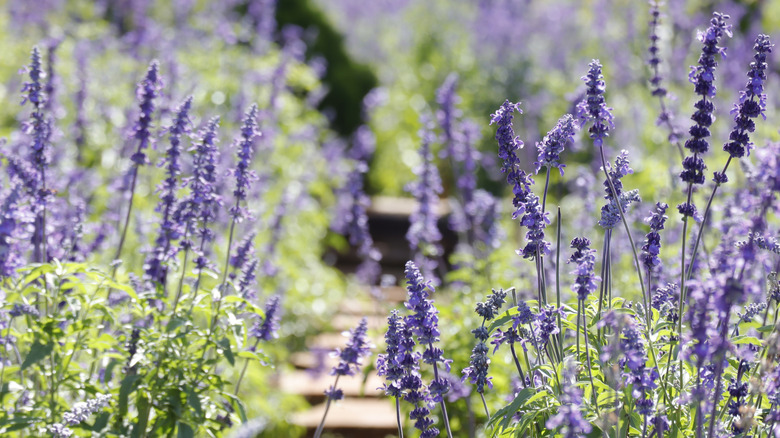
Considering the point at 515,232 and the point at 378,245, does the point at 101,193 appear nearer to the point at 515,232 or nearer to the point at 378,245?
the point at 515,232

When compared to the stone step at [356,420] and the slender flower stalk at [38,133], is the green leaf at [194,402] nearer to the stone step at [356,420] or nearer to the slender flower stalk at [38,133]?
the slender flower stalk at [38,133]

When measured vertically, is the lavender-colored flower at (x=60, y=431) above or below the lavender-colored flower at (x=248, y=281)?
below

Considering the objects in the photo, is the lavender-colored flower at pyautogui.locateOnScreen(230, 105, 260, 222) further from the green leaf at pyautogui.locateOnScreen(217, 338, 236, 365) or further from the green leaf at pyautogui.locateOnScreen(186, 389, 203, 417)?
the green leaf at pyautogui.locateOnScreen(186, 389, 203, 417)

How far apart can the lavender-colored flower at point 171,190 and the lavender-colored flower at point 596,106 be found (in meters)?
1.76

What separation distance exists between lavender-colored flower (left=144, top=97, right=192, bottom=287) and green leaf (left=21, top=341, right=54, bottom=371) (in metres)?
0.53

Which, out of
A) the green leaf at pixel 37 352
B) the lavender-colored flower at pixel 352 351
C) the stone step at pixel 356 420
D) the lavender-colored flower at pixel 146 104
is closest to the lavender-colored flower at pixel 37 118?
the lavender-colored flower at pixel 146 104

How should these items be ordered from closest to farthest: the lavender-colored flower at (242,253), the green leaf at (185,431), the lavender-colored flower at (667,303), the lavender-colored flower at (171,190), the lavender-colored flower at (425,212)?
the lavender-colored flower at (667,303) → the green leaf at (185,431) → the lavender-colored flower at (171,190) → the lavender-colored flower at (242,253) → the lavender-colored flower at (425,212)

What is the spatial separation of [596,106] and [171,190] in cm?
198

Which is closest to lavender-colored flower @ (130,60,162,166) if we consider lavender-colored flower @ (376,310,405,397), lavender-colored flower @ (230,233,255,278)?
lavender-colored flower @ (230,233,255,278)

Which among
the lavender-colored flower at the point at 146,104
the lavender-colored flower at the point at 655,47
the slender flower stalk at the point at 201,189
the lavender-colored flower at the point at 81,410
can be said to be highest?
the lavender-colored flower at the point at 655,47

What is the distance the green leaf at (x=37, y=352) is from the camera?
308cm

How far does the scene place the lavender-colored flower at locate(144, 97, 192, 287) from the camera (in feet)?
11.6

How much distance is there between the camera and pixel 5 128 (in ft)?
24.9

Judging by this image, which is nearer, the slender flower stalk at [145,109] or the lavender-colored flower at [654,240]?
the lavender-colored flower at [654,240]
